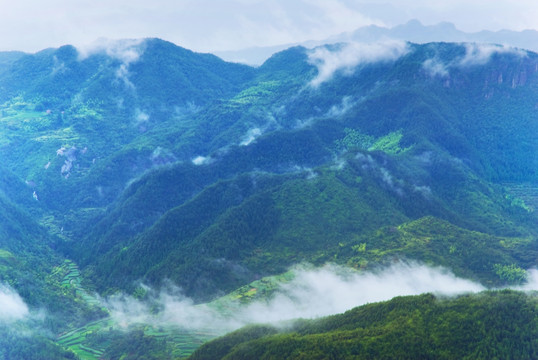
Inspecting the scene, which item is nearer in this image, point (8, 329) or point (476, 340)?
point (476, 340)

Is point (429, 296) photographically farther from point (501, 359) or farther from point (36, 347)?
point (36, 347)

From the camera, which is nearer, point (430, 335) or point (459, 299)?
point (430, 335)

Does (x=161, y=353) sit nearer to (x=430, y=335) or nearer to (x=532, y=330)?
(x=430, y=335)

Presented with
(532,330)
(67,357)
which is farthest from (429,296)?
(67,357)

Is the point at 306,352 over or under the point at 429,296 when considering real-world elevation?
under

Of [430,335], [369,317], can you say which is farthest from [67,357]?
[430,335]

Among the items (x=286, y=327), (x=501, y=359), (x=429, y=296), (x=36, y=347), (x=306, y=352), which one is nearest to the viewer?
(x=501, y=359)

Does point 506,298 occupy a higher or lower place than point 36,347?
higher

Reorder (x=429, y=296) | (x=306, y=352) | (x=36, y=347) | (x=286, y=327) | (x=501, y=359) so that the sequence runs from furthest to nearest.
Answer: (x=36, y=347) < (x=286, y=327) < (x=429, y=296) < (x=306, y=352) < (x=501, y=359)
